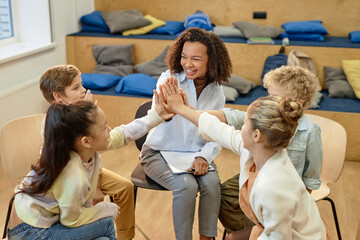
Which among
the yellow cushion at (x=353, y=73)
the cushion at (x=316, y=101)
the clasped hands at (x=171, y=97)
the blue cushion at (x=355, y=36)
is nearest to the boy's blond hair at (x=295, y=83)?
the clasped hands at (x=171, y=97)

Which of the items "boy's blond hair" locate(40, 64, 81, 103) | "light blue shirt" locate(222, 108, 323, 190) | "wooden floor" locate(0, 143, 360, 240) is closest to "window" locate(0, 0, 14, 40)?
"wooden floor" locate(0, 143, 360, 240)

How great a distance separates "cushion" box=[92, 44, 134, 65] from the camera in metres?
4.35

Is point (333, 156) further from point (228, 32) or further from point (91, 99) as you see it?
point (228, 32)

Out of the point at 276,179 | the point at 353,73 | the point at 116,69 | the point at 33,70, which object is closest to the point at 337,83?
the point at 353,73

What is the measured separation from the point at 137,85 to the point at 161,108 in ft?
6.39

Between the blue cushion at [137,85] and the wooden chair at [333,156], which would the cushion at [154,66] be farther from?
the wooden chair at [333,156]

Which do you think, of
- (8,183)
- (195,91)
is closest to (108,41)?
(8,183)

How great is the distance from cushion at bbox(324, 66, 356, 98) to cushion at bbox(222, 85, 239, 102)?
85 cm

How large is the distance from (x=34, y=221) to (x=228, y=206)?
3.10 ft

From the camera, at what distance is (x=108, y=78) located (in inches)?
161

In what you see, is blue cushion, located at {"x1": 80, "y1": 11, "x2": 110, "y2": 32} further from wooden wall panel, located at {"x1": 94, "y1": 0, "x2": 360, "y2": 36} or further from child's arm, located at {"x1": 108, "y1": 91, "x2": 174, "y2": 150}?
child's arm, located at {"x1": 108, "y1": 91, "x2": 174, "y2": 150}

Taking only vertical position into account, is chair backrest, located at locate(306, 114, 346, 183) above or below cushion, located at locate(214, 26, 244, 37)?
below

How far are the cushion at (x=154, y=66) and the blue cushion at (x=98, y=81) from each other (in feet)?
0.91

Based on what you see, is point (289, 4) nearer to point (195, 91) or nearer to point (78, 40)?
point (78, 40)
